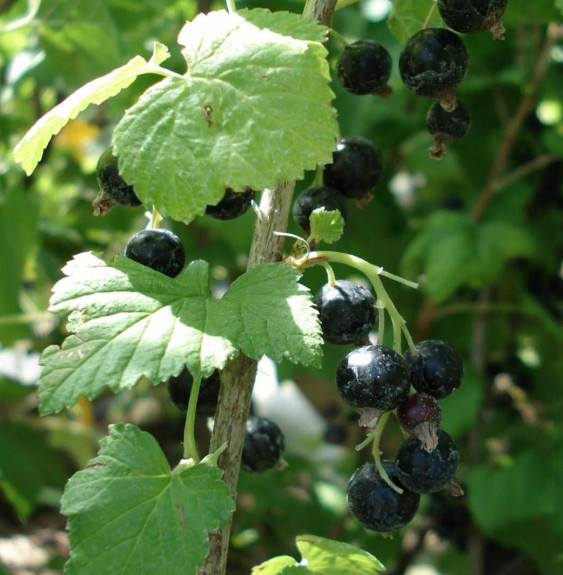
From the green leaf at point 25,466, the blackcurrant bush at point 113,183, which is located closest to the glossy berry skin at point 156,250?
the blackcurrant bush at point 113,183

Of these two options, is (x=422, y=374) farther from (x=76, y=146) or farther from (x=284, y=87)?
(x=76, y=146)

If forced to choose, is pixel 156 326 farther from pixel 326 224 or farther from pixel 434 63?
pixel 434 63

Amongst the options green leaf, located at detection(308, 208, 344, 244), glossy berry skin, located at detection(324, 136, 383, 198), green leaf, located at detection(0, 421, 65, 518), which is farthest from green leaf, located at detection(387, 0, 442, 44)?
green leaf, located at detection(0, 421, 65, 518)

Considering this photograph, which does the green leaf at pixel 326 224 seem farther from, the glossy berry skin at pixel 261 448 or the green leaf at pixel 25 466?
the green leaf at pixel 25 466

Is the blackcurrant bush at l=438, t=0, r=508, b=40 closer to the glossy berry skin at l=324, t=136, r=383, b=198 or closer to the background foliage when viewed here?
the glossy berry skin at l=324, t=136, r=383, b=198

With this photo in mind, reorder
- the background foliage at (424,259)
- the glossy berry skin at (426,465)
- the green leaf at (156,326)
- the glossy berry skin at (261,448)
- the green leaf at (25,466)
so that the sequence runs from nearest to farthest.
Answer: the green leaf at (156,326) < the glossy berry skin at (426,465) < the glossy berry skin at (261,448) < the background foliage at (424,259) < the green leaf at (25,466)

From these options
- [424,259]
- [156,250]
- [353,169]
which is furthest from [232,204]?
[424,259]
